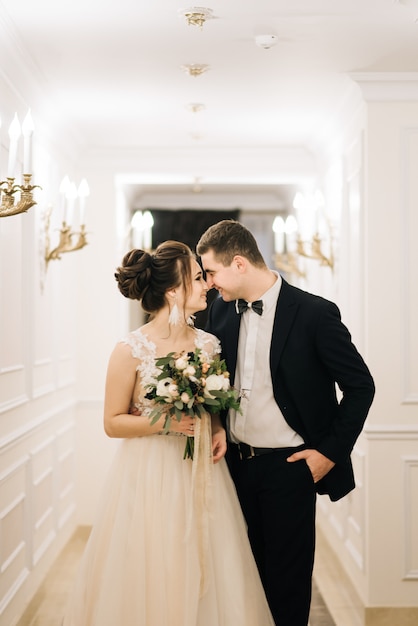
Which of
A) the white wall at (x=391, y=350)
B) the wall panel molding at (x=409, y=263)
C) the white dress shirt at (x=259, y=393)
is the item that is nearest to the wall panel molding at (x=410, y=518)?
the white wall at (x=391, y=350)

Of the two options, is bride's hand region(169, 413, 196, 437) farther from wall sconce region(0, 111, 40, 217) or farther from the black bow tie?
wall sconce region(0, 111, 40, 217)

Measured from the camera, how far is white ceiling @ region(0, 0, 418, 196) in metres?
3.23

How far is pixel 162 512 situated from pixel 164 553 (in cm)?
14

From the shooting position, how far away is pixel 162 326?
309 cm

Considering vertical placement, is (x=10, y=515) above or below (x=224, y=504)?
below

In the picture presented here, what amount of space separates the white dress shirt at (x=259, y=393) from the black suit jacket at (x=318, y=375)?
4cm

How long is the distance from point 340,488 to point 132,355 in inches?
36.7

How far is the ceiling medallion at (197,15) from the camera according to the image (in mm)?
3184

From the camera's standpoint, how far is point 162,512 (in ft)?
9.43

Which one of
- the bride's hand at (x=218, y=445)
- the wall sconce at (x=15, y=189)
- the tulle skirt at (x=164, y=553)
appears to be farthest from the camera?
the bride's hand at (x=218, y=445)

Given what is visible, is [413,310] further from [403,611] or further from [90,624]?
[90,624]

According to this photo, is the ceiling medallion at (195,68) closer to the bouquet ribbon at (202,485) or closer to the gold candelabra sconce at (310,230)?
the gold candelabra sconce at (310,230)

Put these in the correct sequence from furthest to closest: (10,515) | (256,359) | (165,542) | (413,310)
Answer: (413,310)
(10,515)
(256,359)
(165,542)

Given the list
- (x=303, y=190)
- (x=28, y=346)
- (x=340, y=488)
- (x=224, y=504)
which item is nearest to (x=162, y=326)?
(x=224, y=504)
